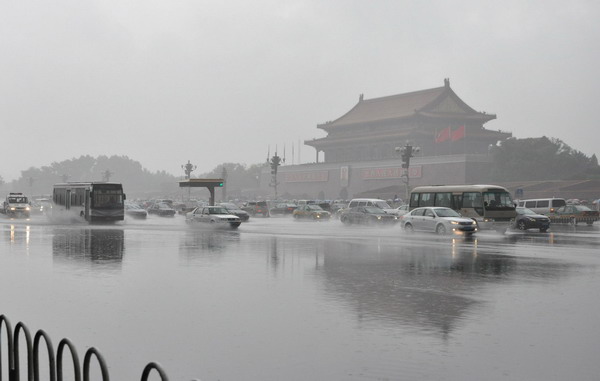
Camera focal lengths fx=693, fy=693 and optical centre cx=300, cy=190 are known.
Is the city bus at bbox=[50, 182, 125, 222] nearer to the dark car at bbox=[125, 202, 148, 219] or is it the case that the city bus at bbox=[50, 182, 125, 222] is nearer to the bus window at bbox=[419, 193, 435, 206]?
the dark car at bbox=[125, 202, 148, 219]

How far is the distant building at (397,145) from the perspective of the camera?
81.4 m

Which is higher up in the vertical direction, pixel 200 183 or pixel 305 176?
pixel 305 176

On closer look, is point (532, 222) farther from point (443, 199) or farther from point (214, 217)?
point (214, 217)

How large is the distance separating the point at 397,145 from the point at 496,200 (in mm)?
59224

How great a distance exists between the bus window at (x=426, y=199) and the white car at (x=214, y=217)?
9.39 metres

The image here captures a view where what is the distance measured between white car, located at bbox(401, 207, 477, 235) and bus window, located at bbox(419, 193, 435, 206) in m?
3.17

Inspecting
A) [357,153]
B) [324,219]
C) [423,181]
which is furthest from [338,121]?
[324,219]

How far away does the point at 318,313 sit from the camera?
30.8 feet

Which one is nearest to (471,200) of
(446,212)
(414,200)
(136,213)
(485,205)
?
(485,205)

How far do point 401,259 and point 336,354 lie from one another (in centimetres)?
1101

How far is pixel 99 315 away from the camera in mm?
9133

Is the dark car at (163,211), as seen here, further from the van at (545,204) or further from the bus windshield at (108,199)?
the van at (545,204)

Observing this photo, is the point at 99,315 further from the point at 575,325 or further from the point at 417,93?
the point at 417,93

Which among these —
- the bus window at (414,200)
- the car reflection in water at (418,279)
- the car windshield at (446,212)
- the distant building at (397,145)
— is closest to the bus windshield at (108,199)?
the bus window at (414,200)
